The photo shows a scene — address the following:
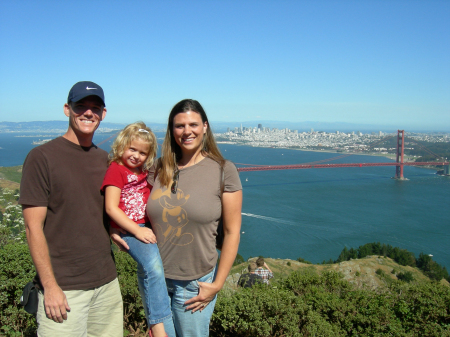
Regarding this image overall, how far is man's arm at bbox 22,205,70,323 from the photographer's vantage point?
30.1 inches

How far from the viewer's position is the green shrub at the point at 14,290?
1466mm

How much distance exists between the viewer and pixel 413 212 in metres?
15.0

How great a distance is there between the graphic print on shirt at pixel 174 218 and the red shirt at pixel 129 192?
10 centimetres

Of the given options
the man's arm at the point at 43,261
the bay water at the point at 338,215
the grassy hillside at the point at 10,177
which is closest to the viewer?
the man's arm at the point at 43,261

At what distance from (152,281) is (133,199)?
22 centimetres

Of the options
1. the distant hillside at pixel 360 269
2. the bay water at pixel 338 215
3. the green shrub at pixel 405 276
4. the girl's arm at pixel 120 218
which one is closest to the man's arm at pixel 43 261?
the girl's arm at pixel 120 218

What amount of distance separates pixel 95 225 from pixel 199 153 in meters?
0.33

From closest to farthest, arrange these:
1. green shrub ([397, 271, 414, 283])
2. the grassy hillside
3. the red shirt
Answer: the red shirt, green shrub ([397, 271, 414, 283]), the grassy hillside

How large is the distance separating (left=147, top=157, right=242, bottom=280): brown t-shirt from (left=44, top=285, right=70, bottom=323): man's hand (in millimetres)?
254

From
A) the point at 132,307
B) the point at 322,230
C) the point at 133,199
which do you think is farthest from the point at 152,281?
the point at 322,230

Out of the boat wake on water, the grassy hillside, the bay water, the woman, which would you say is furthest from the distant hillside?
the grassy hillside

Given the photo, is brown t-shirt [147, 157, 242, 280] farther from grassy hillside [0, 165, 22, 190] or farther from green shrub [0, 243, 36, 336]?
grassy hillside [0, 165, 22, 190]

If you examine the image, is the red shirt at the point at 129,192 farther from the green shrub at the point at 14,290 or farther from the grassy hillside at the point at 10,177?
the grassy hillside at the point at 10,177

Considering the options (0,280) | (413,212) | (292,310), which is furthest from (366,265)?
(413,212)
